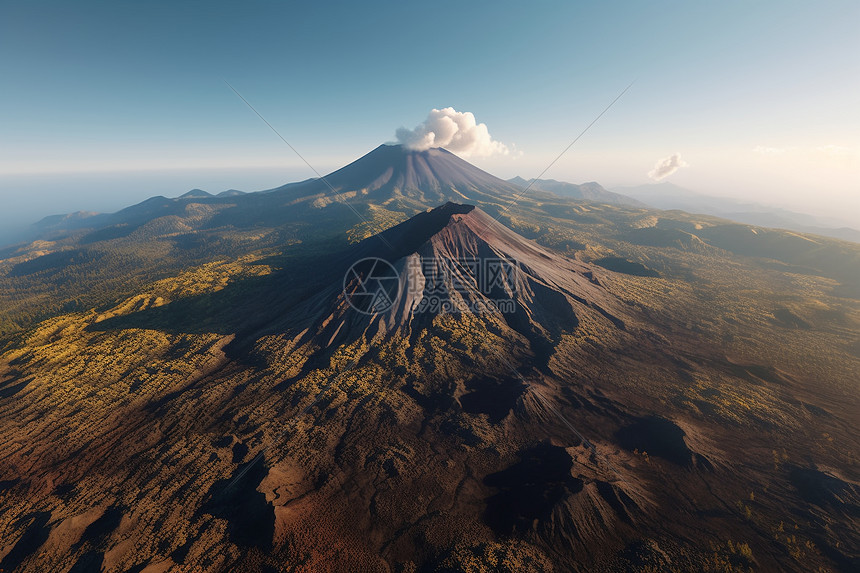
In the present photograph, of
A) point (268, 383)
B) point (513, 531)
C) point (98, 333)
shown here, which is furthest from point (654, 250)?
point (98, 333)

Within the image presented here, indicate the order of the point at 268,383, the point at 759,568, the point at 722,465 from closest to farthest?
the point at 759,568
the point at 722,465
the point at 268,383

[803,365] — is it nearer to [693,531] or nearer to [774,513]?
[774,513]

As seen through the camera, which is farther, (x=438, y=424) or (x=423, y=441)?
(x=438, y=424)

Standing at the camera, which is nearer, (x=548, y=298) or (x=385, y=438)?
(x=385, y=438)

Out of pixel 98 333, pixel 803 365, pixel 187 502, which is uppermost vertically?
pixel 98 333

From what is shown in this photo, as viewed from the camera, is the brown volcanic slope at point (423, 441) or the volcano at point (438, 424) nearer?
the brown volcanic slope at point (423, 441)

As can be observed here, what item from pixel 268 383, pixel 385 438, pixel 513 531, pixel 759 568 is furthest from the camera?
pixel 268 383

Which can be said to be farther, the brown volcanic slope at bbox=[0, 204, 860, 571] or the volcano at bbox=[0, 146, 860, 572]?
the volcano at bbox=[0, 146, 860, 572]

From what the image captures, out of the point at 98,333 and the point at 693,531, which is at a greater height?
the point at 98,333
